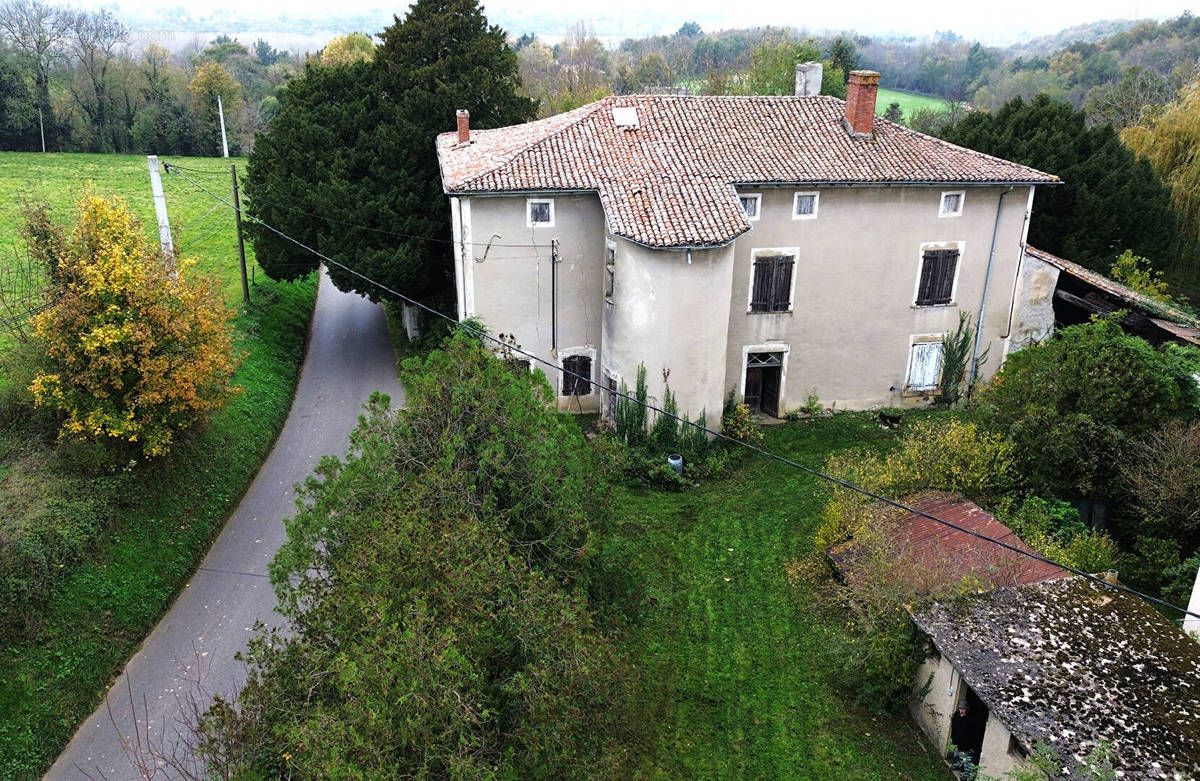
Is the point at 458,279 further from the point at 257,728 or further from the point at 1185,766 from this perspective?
the point at 1185,766

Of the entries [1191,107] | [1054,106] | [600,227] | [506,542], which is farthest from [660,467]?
[1191,107]

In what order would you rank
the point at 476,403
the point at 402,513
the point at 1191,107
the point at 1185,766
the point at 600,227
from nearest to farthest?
the point at 402,513 → the point at 1185,766 → the point at 476,403 → the point at 600,227 → the point at 1191,107

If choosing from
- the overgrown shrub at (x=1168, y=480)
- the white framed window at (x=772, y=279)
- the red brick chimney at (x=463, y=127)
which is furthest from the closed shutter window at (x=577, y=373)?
the overgrown shrub at (x=1168, y=480)

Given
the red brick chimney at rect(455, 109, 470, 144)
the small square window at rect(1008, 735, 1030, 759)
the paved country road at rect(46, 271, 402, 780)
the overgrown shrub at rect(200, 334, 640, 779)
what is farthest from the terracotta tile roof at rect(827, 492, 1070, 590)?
the red brick chimney at rect(455, 109, 470, 144)

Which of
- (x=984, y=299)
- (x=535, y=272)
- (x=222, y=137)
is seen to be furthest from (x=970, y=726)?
(x=222, y=137)

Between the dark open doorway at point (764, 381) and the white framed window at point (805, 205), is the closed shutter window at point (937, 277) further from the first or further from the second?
the dark open doorway at point (764, 381)

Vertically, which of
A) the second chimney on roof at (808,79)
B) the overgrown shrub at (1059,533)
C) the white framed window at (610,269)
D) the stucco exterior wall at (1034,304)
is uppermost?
the second chimney on roof at (808,79)
